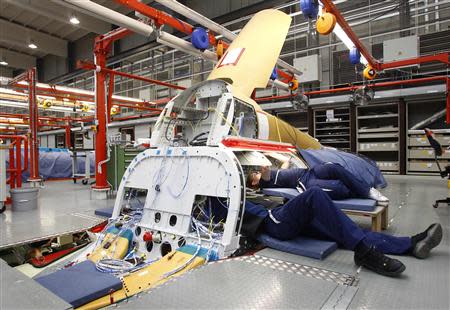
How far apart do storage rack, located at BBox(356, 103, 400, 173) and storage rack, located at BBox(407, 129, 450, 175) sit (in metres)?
0.33

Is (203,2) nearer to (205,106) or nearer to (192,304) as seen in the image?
(205,106)

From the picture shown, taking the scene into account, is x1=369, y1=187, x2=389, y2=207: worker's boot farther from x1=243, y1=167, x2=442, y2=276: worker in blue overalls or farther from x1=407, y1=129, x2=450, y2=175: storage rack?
x1=407, y1=129, x2=450, y2=175: storage rack

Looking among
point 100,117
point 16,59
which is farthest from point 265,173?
point 16,59

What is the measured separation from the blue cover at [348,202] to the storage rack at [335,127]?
22.5 ft

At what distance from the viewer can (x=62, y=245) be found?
3332mm

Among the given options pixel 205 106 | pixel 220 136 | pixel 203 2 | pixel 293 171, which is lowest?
pixel 293 171

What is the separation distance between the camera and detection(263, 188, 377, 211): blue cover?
2800mm

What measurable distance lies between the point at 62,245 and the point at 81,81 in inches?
551

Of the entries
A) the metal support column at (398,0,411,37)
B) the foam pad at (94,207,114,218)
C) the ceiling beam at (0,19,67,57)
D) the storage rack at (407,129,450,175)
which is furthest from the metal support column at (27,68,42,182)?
the storage rack at (407,129,450,175)

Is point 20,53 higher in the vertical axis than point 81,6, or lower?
higher

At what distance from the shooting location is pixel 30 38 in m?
11.0

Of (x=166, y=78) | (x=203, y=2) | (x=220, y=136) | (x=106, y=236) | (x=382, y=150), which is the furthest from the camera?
(x=166, y=78)

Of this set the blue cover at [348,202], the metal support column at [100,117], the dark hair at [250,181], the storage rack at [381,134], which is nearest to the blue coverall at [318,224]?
the blue cover at [348,202]

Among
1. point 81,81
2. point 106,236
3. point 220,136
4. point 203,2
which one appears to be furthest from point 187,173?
point 81,81
